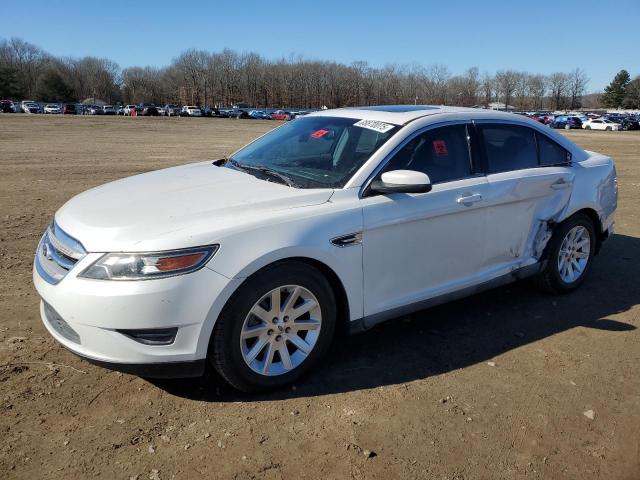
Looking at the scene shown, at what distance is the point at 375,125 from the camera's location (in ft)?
13.4

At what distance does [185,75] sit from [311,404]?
145097mm

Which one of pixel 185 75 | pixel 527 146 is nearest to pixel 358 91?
pixel 185 75

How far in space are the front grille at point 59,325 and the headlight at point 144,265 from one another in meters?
0.37

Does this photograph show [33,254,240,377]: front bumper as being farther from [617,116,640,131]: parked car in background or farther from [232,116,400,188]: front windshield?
[617,116,640,131]: parked car in background

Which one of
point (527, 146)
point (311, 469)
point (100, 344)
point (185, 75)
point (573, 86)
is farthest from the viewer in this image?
point (573, 86)

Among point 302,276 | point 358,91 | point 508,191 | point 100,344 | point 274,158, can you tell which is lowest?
point 100,344

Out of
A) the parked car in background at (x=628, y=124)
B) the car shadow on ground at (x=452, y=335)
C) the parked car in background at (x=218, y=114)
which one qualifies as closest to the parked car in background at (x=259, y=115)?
the parked car in background at (x=218, y=114)

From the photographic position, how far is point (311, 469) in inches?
107

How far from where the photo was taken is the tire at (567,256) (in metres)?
4.86

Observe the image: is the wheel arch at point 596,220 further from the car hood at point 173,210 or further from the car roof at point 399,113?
the car hood at point 173,210

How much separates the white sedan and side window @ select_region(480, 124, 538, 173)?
14mm

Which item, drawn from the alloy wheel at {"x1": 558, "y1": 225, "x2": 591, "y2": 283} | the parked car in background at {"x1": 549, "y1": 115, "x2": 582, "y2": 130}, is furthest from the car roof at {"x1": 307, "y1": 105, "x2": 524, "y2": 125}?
the parked car in background at {"x1": 549, "y1": 115, "x2": 582, "y2": 130}

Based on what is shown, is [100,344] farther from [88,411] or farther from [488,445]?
[488,445]

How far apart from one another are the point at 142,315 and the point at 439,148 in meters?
2.45
